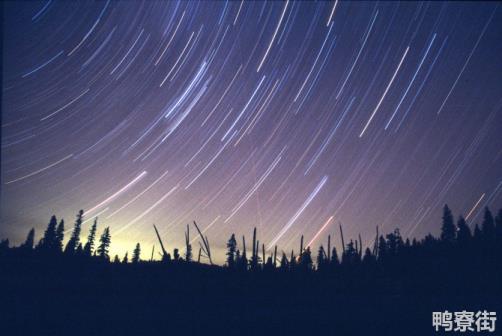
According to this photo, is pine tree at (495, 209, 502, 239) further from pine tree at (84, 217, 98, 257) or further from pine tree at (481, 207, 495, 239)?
pine tree at (84, 217, 98, 257)

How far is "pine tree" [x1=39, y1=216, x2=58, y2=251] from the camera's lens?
5471 cm

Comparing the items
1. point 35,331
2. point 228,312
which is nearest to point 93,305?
point 35,331

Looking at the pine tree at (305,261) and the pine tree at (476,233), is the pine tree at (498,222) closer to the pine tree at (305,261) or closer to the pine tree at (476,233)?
the pine tree at (476,233)

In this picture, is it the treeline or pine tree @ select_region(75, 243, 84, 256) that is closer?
the treeline

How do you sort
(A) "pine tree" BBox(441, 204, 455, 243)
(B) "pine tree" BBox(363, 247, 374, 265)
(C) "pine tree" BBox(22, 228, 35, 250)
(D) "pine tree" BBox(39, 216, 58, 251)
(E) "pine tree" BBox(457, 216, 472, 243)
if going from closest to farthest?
(B) "pine tree" BBox(363, 247, 374, 265) → (E) "pine tree" BBox(457, 216, 472, 243) → (A) "pine tree" BBox(441, 204, 455, 243) → (D) "pine tree" BBox(39, 216, 58, 251) → (C) "pine tree" BBox(22, 228, 35, 250)

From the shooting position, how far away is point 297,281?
107 feet

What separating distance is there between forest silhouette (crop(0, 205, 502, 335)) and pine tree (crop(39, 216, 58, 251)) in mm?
14491

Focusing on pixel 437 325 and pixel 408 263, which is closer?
pixel 437 325

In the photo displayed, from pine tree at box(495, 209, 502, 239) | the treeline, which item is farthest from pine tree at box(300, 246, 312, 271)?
pine tree at box(495, 209, 502, 239)

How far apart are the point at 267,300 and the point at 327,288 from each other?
6532 mm

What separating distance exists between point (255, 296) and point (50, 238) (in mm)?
45389

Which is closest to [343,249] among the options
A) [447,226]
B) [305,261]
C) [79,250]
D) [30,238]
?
[305,261]

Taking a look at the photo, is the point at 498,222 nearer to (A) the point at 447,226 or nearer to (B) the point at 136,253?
(A) the point at 447,226

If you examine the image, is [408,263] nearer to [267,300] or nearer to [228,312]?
[267,300]
